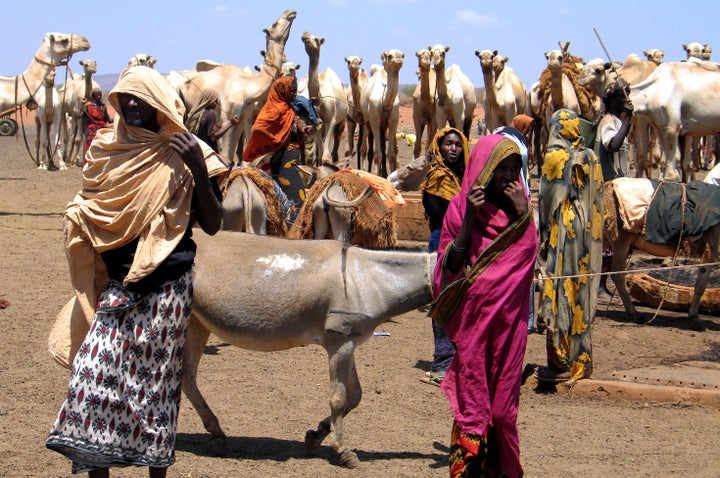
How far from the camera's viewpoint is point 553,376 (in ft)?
23.2

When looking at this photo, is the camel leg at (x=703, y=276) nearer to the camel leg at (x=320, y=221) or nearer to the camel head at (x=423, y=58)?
the camel leg at (x=320, y=221)

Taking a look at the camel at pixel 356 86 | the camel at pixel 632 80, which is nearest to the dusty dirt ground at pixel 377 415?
the camel at pixel 632 80

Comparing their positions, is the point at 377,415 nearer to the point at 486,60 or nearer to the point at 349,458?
the point at 349,458

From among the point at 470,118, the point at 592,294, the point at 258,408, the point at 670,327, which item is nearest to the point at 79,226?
the point at 258,408

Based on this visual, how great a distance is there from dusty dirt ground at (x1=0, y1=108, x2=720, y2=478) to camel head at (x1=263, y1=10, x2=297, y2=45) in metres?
6.52

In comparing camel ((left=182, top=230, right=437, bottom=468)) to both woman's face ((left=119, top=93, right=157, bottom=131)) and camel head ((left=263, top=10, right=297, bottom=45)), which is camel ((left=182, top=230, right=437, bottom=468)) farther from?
camel head ((left=263, top=10, right=297, bottom=45))

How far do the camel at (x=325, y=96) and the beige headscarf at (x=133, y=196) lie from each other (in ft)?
46.7

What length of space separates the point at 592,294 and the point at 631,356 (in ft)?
5.51

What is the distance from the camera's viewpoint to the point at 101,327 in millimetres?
4043

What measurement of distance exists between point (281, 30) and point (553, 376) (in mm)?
9069

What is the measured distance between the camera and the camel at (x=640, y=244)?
938cm

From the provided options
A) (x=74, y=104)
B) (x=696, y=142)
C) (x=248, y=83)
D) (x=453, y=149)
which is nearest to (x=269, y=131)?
(x=453, y=149)

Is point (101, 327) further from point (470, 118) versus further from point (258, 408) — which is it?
point (470, 118)

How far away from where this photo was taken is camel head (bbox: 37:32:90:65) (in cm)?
1727
